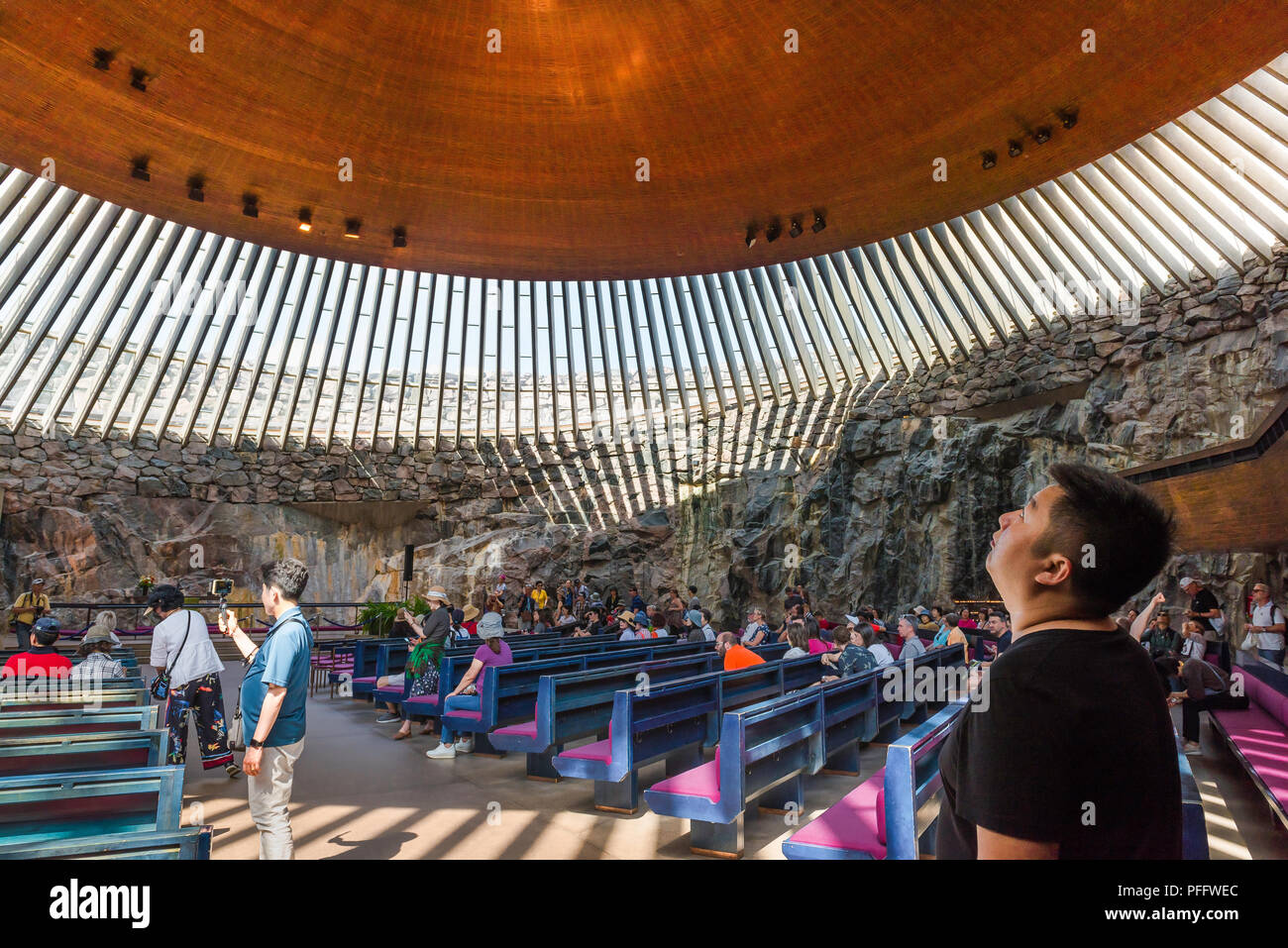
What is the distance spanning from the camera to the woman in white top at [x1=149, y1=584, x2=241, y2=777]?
16.3ft

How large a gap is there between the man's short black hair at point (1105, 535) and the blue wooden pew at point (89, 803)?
2601mm

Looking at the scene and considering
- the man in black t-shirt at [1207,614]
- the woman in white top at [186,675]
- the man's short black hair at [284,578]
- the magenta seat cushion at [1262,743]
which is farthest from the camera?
the man in black t-shirt at [1207,614]

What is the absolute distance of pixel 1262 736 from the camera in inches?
195

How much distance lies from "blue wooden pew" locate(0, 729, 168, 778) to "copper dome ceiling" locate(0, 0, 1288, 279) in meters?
5.32

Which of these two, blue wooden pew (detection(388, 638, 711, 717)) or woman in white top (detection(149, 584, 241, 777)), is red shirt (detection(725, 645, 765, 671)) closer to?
blue wooden pew (detection(388, 638, 711, 717))

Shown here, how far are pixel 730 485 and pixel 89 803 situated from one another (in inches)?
698

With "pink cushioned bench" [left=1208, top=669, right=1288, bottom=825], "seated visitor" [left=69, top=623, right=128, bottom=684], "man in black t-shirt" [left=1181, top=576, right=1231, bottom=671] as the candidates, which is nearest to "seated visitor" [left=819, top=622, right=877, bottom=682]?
"pink cushioned bench" [left=1208, top=669, right=1288, bottom=825]

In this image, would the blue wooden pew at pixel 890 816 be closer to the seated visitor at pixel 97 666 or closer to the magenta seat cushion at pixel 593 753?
the magenta seat cushion at pixel 593 753

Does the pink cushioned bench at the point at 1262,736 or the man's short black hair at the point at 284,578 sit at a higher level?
the man's short black hair at the point at 284,578

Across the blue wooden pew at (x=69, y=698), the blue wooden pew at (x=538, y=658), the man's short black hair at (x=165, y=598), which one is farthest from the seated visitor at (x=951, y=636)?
the blue wooden pew at (x=69, y=698)

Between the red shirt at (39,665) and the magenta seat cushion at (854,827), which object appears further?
the red shirt at (39,665)

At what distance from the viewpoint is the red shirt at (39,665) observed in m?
5.12

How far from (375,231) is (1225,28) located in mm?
8371
